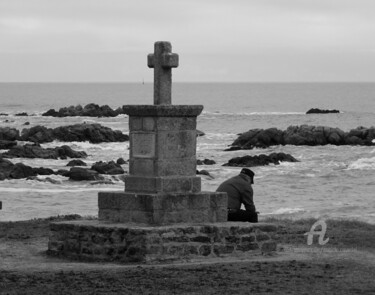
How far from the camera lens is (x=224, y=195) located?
17.9m

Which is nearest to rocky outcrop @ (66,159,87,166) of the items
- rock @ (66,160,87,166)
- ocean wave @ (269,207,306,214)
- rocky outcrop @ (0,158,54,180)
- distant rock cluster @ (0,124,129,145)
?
rock @ (66,160,87,166)

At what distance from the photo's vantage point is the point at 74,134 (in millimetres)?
68000

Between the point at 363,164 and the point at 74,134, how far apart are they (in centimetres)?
2075

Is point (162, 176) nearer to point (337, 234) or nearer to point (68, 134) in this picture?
point (337, 234)

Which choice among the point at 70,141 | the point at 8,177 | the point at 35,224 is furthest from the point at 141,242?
the point at 70,141

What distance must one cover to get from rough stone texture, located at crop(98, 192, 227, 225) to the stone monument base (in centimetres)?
24

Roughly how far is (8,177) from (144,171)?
82.9ft

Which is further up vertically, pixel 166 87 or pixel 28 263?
pixel 166 87

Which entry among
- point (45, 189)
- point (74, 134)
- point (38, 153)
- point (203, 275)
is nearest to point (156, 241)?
point (203, 275)

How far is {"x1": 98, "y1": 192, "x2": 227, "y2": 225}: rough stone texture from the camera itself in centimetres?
1700

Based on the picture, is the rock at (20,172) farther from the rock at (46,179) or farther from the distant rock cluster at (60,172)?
the rock at (46,179)

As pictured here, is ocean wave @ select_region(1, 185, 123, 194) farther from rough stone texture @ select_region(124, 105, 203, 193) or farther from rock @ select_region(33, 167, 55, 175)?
rough stone texture @ select_region(124, 105, 203, 193)

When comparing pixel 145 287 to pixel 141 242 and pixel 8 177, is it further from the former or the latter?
pixel 8 177

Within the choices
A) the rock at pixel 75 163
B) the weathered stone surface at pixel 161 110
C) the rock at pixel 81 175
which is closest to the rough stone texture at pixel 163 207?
the weathered stone surface at pixel 161 110
